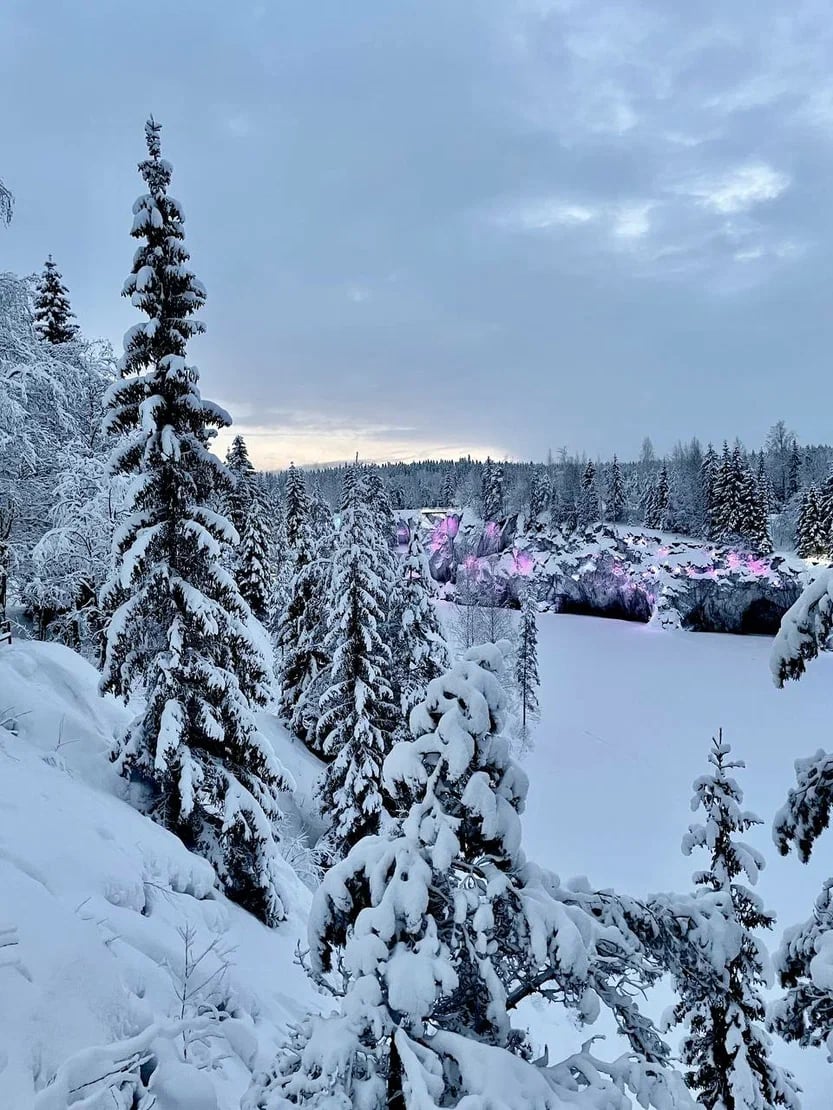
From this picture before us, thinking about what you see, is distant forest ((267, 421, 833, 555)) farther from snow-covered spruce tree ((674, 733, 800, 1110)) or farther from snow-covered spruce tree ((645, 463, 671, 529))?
snow-covered spruce tree ((674, 733, 800, 1110))

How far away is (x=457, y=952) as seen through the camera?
3.53m

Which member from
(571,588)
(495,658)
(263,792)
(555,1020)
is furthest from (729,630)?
(495,658)

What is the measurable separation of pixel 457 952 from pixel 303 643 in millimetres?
22510

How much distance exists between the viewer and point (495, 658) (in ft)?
13.2

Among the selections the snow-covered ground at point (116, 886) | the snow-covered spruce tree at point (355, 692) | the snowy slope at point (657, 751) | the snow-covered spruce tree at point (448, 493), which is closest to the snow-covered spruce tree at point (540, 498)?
the snow-covered spruce tree at point (448, 493)

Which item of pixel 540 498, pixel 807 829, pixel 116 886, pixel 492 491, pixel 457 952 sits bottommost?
pixel 116 886

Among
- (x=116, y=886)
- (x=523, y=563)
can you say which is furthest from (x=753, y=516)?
(x=116, y=886)

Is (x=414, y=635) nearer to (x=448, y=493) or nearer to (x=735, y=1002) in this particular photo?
(x=735, y=1002)

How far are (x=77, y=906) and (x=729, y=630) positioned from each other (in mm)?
64193

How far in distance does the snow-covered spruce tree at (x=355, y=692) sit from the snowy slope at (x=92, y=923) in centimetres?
568

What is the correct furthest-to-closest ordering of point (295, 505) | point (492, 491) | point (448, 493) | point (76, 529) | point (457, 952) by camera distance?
1. point (448, 493)
2. point (492, 491)
3. point (295, 505)
4. point (76, 529)
5. point (457, 952)

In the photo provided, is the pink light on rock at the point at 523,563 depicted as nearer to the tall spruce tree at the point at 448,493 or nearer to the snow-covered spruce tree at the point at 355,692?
the snow-covered spruce tree at the point at 355,692

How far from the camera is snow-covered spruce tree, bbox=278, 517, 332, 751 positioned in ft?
76.4

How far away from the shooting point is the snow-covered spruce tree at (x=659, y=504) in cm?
9927
